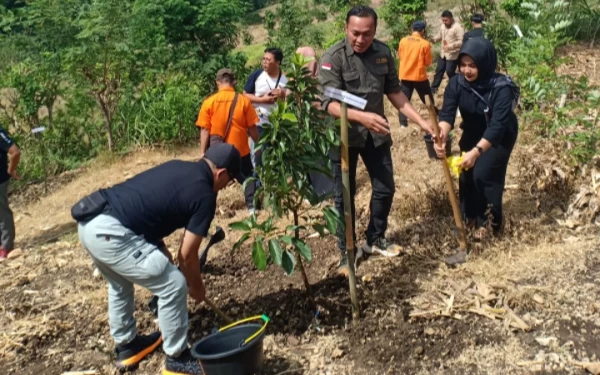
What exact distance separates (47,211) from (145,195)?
18.5 ft

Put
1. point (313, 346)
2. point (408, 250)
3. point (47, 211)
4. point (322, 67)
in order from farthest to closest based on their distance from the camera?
point (47, 211) → point (408, 250) → point (322, 67) → point (313, 346)

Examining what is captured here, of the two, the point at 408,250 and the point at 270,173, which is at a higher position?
the point at 270,173

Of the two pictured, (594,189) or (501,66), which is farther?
(501,66)

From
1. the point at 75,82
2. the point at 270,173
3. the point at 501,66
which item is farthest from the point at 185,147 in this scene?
the point at 270,173

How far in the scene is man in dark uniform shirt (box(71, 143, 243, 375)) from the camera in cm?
289

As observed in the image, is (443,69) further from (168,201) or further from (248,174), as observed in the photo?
(168,201)

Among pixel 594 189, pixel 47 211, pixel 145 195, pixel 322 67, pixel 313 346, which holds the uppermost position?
pixel 322 67

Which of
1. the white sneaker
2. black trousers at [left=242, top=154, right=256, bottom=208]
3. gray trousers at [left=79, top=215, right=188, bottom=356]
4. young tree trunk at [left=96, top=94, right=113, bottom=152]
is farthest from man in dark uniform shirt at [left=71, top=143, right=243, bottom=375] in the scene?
young tree trunk at [left=96, top=94, right=113, bottom=152]

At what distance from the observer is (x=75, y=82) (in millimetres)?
8836

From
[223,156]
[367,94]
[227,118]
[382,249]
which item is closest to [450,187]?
[382,249]

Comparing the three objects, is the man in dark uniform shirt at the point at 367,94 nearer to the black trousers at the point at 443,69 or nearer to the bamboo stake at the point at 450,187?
the bamboo stake at the point at 450,187

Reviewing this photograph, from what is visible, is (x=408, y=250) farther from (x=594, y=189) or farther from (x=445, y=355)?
(x=594, y=189)

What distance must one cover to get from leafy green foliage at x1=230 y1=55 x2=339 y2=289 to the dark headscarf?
1.13m

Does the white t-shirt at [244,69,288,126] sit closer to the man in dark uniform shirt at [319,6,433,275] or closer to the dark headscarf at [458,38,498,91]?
the man in dark uniform shirt at [319,6,433,275]
